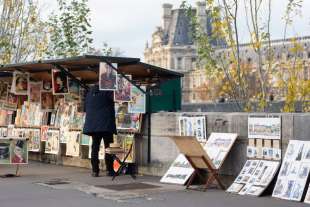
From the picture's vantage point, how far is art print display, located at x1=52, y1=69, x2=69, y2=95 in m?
15.9

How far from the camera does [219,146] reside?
12.6m

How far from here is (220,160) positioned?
40.4ft

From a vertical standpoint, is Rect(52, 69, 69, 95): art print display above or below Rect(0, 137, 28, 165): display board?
above

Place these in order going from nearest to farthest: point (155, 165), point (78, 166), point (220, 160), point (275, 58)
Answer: point (220, 160)
point (155, 165)
point (78, 166)
point (275, 58)

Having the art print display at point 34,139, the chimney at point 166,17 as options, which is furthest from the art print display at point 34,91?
the chimney at point 166,17

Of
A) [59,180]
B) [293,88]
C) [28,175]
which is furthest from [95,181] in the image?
[293,88]

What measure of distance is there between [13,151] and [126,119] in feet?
8.18

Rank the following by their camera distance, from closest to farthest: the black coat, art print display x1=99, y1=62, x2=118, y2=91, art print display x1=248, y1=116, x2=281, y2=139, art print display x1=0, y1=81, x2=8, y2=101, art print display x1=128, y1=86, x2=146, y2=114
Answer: art print display x1=248, y1=116, x2=281, y2=139 < art print display x1=99, y1=62, x2=118, y2=91 < the black coat < art print display x1=128, y1=86, x2=146, y2=114 < art print display x1=0, y1=81, x2=8, y2=101

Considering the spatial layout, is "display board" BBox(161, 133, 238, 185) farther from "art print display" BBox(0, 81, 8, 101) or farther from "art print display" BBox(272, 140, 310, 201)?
"art print display" BBox(0, 81, 8, 101)

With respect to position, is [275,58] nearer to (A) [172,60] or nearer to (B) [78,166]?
(B) [78,166]

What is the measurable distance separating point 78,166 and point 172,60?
129 meters

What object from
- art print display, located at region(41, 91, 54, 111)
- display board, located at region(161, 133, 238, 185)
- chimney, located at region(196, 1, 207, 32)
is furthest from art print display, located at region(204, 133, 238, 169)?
chimney, located at region(196, 1, 207, 32)

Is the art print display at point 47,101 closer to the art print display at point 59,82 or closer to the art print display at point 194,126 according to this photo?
the art print display at point 59,82

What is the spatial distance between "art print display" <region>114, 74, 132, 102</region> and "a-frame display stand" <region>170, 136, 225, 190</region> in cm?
236
